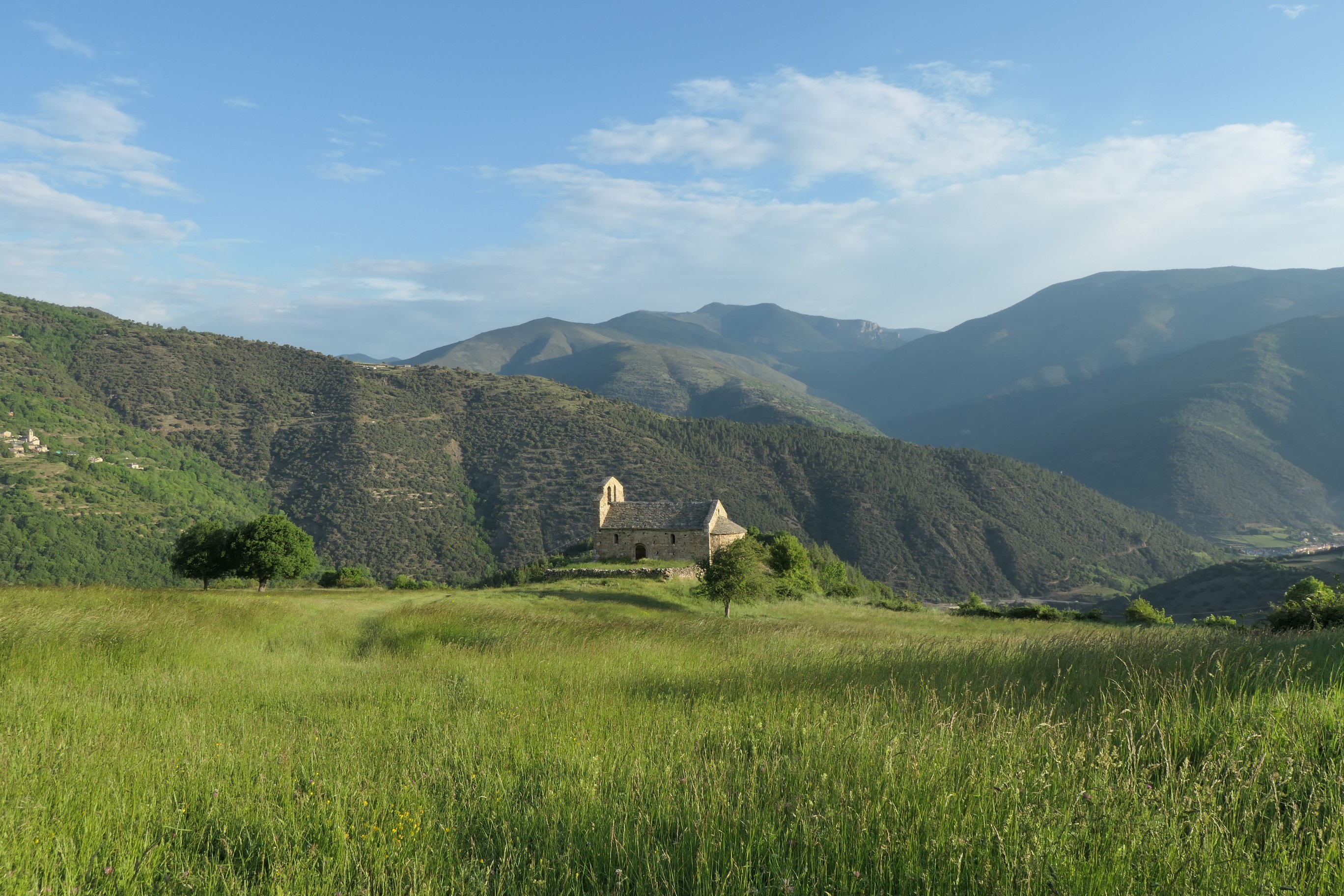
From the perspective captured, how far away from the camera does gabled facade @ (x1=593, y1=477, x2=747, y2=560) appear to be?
48.3 m

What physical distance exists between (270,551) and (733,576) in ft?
87.5

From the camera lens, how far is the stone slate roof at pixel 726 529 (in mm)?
48812

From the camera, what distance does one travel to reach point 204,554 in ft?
135

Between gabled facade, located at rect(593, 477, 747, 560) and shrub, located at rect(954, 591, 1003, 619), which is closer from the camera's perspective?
shrub, located at rect(954, 591, 1003, 619)

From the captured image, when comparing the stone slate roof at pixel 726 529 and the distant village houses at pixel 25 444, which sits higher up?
the distant village houses at pixel 25 444

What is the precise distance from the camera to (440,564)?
88.5m

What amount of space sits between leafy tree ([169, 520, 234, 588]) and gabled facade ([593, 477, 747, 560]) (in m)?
23.7

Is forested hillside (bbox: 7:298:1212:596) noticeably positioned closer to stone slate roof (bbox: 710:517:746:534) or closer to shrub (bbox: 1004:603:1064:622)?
stone slate roof (bbox: 710:517:746:534)

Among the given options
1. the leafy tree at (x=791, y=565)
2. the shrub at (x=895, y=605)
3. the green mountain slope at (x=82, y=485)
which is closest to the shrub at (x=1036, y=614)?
the shrub at (x=895, y=605)

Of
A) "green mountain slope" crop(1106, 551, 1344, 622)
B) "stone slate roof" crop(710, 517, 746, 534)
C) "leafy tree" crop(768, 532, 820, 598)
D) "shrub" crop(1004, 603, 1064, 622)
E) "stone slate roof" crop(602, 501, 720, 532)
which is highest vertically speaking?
"stone slate roof" crop(602, 501, 720, 532)

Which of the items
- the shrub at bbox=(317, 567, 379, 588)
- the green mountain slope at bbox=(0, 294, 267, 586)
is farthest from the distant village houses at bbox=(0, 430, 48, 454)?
the shrub at bbox=(317, 567, 379, 588)

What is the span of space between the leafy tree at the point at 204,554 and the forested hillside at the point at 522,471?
4251 centimetres

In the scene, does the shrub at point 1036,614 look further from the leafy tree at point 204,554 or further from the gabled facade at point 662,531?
the leafy tree at point 204,554

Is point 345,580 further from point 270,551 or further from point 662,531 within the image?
point 662,531
